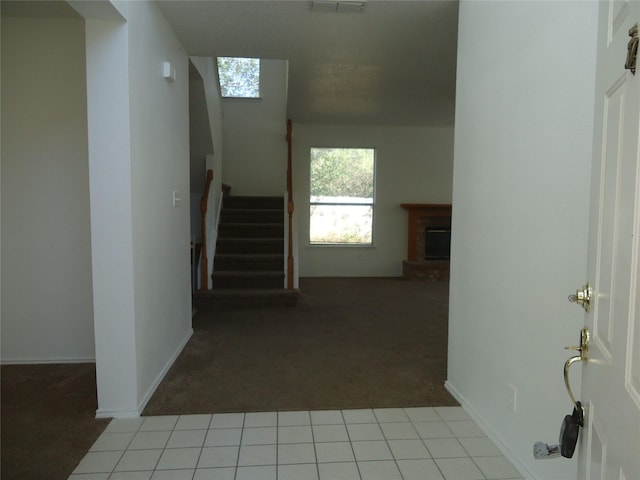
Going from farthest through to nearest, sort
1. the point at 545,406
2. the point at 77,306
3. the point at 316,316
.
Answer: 1. the point at 316,316
2. the point at 77,306
3. the point at 545,406

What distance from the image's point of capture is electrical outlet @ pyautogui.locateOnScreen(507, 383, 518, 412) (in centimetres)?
189

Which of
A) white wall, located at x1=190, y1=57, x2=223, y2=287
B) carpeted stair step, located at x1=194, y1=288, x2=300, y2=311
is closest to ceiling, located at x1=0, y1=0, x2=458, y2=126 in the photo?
white wall, located at x1=190, y1=57, x2=223, y2=287

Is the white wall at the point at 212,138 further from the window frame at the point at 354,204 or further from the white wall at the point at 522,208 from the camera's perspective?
the white wall at the point at 522,208

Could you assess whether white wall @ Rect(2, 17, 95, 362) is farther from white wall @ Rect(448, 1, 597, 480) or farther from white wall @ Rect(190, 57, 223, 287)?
white wall @ Rect(448, 1, 597, 480)

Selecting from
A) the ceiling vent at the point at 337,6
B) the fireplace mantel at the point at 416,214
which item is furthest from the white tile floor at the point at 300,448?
the fireplace mantel at the point at 416,214

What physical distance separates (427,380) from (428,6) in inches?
94.0

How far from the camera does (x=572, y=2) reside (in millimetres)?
1540

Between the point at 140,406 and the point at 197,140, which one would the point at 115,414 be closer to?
the point at 140,406

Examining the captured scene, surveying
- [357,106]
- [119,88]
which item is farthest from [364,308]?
[119,88]

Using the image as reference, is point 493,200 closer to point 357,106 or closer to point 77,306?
point 77,306

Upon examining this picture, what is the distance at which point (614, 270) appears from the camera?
30.3 inches

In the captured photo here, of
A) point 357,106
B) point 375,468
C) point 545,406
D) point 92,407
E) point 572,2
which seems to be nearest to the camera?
point 572,2

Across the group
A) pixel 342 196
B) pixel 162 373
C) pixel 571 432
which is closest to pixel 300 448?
pixel 162 373

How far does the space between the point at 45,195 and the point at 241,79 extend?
483 centimetres
